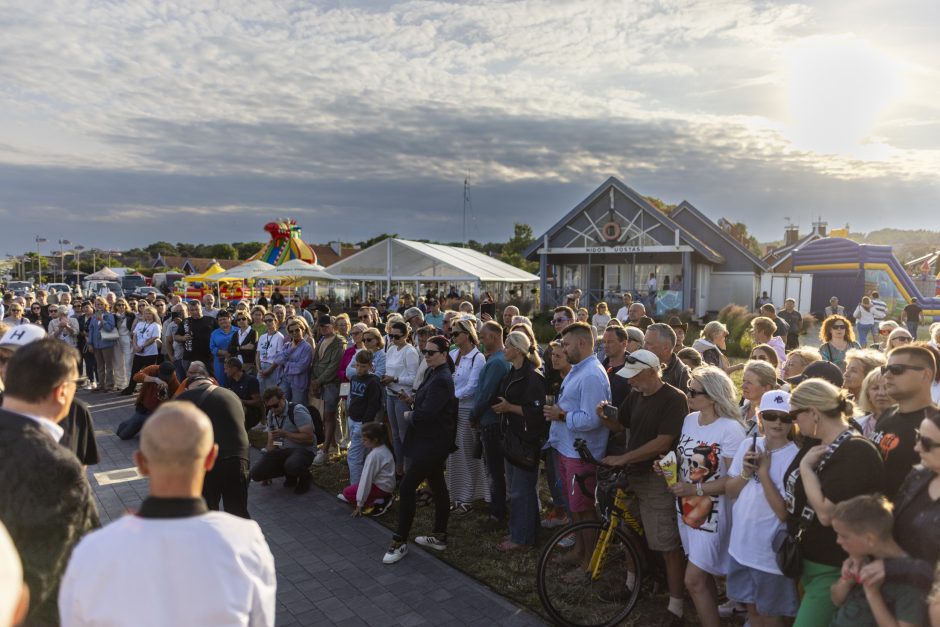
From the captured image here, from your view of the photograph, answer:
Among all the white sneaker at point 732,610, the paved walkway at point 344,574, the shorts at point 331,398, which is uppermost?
the shorts at point 331,398

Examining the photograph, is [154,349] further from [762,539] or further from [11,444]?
[762,539]

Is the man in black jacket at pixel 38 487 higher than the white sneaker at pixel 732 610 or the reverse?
higher

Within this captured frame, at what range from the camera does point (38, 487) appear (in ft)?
8.38

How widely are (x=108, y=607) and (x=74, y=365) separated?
157 cm

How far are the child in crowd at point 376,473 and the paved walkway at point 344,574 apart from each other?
248mm

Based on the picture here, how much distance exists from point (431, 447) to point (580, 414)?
1427 millimetres

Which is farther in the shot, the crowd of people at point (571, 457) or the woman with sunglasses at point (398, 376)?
the woman with sunglasses at point (398, 376)

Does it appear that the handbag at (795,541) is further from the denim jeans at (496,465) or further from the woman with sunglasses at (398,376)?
the woman with sunglasses at (398,376)

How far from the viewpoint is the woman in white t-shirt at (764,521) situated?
11.4 ft

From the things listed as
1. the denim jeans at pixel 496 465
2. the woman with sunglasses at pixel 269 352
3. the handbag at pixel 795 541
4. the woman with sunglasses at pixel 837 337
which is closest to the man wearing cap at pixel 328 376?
the woman with sunglasses at pixel 269 352

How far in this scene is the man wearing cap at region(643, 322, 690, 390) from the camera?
5.51 m

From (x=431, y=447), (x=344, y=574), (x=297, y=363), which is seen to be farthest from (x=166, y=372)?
(x=431, y=447)

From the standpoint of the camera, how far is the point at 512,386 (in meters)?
5.64

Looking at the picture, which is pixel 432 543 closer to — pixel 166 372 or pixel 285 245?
pixel 166 372
